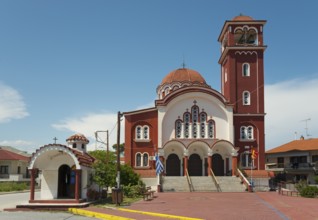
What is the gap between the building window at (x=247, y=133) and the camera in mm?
42281

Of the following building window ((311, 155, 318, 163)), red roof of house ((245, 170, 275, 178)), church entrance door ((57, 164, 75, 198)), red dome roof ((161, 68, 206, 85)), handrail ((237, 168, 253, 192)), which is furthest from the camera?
red dome roof ((161, 68, 206, 85))

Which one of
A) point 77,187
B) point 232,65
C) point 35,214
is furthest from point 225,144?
point 35,214

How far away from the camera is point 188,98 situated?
42406mm

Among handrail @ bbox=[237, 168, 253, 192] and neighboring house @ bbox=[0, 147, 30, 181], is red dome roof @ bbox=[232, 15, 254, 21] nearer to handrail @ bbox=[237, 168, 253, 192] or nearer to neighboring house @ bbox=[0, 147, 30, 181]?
handrail @ bbox=[237, 168, 253, 192]

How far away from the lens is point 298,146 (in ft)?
169

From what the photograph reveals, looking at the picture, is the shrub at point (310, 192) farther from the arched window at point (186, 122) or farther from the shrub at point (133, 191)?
the arched window at point (186, 122)

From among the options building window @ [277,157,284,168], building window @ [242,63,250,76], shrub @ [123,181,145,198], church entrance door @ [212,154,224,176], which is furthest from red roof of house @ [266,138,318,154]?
shrub @ [123,181,145,198]

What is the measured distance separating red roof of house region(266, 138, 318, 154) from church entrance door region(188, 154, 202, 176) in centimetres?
1496

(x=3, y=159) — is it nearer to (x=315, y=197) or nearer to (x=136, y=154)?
(x=136, y=154)

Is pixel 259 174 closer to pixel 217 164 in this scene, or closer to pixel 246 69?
pixel 217 164

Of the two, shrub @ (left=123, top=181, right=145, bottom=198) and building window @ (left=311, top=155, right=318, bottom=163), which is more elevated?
building window @ (left=311, top=155, right=318, bottom=163)

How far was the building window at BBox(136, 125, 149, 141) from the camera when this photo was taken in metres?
42.2

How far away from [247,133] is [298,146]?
12829 millimetres

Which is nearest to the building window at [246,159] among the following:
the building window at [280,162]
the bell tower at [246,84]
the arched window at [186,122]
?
the bell tower at [246,84]
